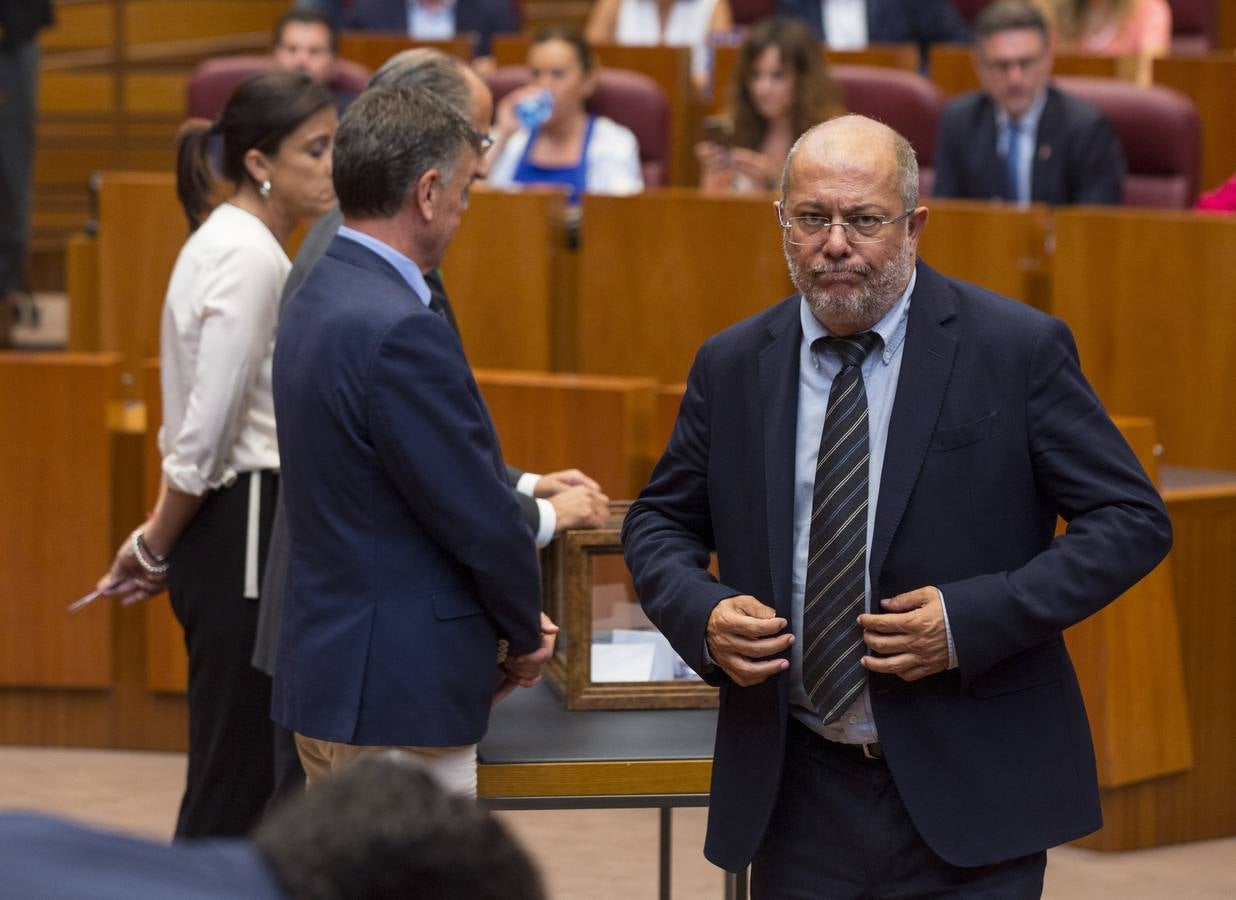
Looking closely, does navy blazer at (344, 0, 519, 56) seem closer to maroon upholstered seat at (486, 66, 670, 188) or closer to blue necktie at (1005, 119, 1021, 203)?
maroon upholstered seat at (486, 66, 670, 188)

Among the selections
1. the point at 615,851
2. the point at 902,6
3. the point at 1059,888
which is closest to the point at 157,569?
the point at 615,851

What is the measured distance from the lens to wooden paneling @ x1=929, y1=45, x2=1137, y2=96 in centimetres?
550

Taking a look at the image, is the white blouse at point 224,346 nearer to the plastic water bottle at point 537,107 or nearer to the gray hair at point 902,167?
the gray hair at point 902,167

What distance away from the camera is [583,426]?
3369 millimetres

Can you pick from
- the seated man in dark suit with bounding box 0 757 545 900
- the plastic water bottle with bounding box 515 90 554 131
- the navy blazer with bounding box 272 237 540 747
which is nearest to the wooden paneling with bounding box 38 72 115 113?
the plastic water bottle with bounding box 515 90 554 131

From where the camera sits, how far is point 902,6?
6199 mm

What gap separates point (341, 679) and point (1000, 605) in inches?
26.4

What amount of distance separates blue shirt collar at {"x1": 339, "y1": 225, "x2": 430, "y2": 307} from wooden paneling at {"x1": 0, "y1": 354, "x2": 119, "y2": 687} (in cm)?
171

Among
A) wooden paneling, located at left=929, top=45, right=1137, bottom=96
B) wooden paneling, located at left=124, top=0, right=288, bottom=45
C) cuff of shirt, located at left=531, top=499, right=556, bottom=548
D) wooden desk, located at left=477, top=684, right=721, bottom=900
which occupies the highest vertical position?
wooden paneling, located at left=124, top=0, right=288, bottom=45

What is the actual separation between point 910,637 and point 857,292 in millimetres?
313

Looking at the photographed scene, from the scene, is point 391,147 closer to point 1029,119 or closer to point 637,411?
point 637,411

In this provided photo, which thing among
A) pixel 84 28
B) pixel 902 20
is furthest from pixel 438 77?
pixel 84 28

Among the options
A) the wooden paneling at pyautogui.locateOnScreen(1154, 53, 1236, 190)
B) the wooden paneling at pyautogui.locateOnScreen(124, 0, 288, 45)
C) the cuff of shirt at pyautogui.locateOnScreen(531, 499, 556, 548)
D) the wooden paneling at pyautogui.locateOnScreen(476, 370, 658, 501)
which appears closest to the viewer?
the cuff of shirt at pyautogui.locateOnScreen(531, 499, 556, 548)

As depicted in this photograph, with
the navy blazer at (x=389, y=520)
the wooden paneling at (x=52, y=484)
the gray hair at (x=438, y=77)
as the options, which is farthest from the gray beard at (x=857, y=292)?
the wooden paneling at (x=52, y=484)
